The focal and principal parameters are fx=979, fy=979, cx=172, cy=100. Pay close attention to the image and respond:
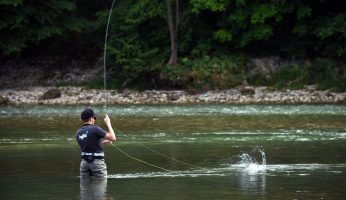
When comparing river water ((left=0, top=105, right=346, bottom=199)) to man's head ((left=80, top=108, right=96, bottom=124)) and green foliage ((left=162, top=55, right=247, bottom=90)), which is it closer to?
Result: man's head ((left=80, top=108, right=96, bottom=124))

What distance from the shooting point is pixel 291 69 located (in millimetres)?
53500

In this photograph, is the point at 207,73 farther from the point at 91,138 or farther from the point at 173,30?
the point at 91,138

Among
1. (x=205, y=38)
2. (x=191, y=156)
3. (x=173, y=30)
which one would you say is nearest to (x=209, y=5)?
(x=173, y=30)

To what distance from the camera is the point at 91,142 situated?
Answer: 18.4m

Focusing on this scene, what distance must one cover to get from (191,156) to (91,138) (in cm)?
558

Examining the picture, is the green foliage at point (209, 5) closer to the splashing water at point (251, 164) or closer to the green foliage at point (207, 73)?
the green foliage at point (207, 73)

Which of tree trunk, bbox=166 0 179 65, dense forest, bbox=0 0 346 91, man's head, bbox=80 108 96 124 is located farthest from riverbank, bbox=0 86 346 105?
man's head, bbox=80 108 96 124

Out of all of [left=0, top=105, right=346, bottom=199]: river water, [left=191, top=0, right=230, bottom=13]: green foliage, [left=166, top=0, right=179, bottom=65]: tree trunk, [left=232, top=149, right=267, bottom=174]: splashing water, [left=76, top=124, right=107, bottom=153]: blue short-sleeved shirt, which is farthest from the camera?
[left=166, top=0, right=179, bottom=65]: tree trunk

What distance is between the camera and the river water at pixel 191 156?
17094 millimetres

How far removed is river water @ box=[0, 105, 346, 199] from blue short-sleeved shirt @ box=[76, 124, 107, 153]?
62 cm

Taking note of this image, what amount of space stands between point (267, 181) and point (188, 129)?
14253mm

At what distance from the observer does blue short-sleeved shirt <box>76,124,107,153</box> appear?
1819 cm

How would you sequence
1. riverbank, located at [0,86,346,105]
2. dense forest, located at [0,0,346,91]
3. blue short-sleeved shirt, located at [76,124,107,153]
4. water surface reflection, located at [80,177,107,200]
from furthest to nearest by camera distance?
dense forest, located at [0,0,346,91]
riverbank, located at [0,86,346,105]
blue short-sleeved shirt, located at [76,124,107,153]
water surface reflection, located at [80,177,107,200]

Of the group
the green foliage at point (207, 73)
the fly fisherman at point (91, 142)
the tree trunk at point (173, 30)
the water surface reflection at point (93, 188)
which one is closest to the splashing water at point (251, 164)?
the fly fisherman at point (91, 142)
